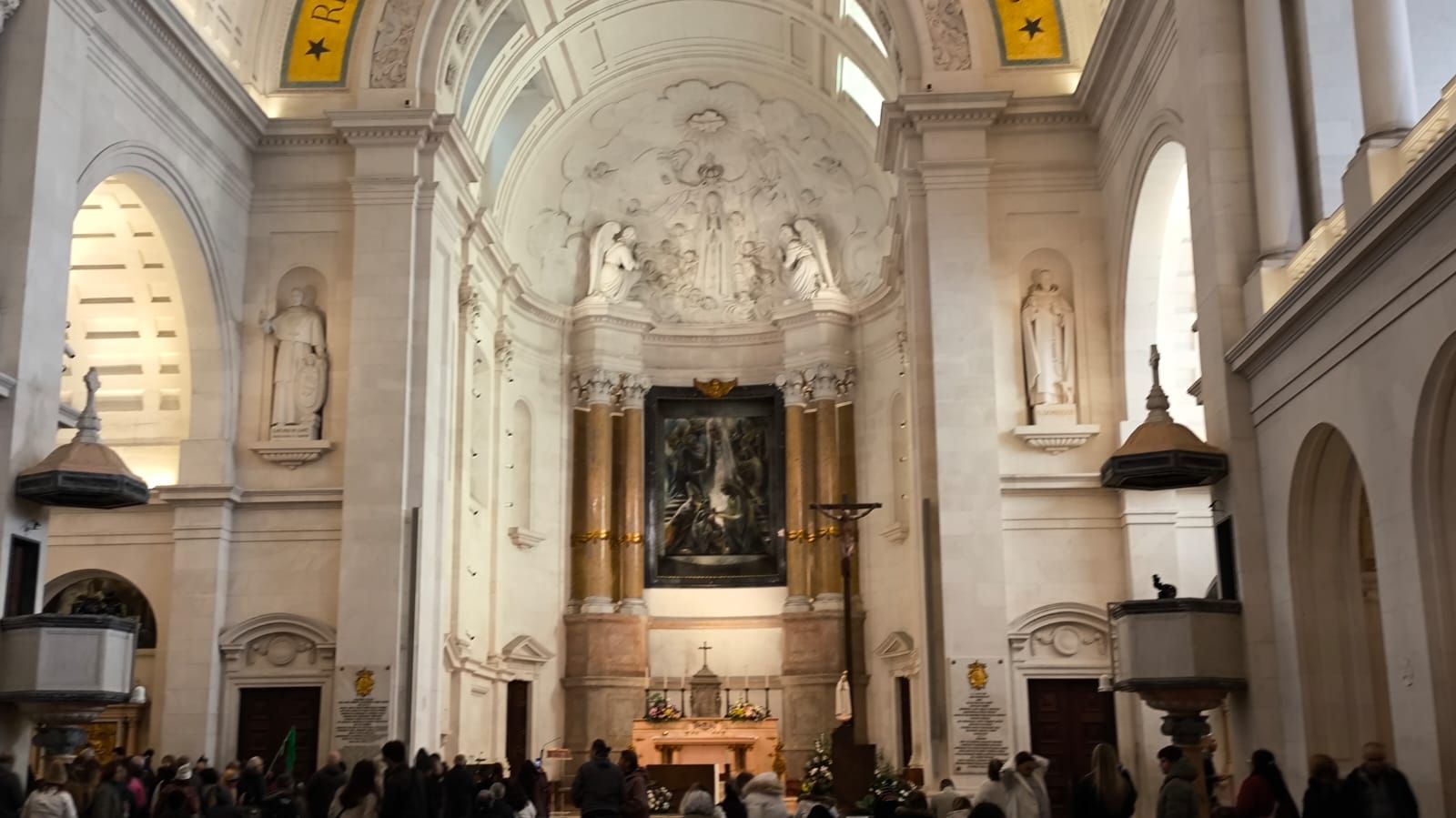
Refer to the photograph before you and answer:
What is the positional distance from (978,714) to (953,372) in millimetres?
4655

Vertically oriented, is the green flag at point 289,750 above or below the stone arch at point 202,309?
below

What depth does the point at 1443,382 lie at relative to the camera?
35.9 ft

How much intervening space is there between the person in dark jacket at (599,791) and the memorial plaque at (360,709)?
31.4 ft

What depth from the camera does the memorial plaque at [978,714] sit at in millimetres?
20172

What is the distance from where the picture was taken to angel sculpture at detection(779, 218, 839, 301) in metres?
30.3

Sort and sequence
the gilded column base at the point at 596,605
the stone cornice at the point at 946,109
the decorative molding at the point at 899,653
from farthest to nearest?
the gilded column base at the point at 596,605, the decorative molding at the point at 899,653, the stone cornice at the point at 946,109

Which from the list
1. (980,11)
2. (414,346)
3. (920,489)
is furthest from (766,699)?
(980,11)

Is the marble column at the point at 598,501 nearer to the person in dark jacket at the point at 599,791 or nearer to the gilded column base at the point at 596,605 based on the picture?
the gilded column base at the point at 596,605

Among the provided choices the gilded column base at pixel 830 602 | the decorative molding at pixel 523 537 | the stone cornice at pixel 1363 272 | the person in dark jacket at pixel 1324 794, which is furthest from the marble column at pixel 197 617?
the person in dark jacket at pixel 1324 794

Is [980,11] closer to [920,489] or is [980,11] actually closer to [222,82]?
[920,489]

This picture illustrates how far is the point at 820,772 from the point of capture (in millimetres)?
24016

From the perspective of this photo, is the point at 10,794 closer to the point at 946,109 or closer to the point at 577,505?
the point at 946,109

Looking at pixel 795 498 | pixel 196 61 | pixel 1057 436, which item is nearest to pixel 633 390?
pixel 795 498

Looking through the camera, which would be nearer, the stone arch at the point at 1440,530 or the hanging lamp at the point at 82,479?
the stone arch at the point at 1440,530
